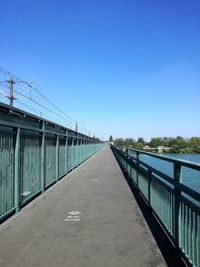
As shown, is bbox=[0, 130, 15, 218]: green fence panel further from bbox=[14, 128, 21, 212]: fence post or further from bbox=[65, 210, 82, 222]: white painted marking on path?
bbox=[65, 210, 82, 222]: white painted marking on path

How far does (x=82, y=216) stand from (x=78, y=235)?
1364mm

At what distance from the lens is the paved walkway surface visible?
4.32m

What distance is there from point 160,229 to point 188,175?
148 cm

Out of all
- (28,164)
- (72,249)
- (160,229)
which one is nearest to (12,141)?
(28,164)

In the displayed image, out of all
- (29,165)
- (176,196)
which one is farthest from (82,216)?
(176,196)

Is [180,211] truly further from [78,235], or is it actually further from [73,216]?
[73,216]

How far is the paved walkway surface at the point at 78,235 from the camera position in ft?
14.2

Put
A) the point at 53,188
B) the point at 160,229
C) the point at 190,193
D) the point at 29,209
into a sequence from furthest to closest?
the point at 53,188 < the point at 29,209 < the point at 160,229 < the point at 190,193

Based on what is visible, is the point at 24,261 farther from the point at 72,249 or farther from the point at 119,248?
the point at 119,248

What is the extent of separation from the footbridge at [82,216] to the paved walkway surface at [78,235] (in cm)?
1

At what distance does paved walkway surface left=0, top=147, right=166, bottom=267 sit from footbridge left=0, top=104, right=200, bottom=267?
0.01m

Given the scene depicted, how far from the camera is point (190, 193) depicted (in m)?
3.87

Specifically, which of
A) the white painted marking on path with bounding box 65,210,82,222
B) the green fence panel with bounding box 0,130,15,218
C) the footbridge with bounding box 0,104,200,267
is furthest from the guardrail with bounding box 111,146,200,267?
the green fence panel with bounding box 0,130,15,218

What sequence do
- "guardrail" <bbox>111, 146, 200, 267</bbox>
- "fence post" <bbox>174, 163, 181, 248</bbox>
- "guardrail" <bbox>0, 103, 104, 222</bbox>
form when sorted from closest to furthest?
1. "guardrail" <bbox>111, 146, 200, 267</bbox>
2. "fence post" <bbox>174, 163, 181, 248</bbox>
3. "guardrail" <bbox>0, 103, 104, 222</bbox>
